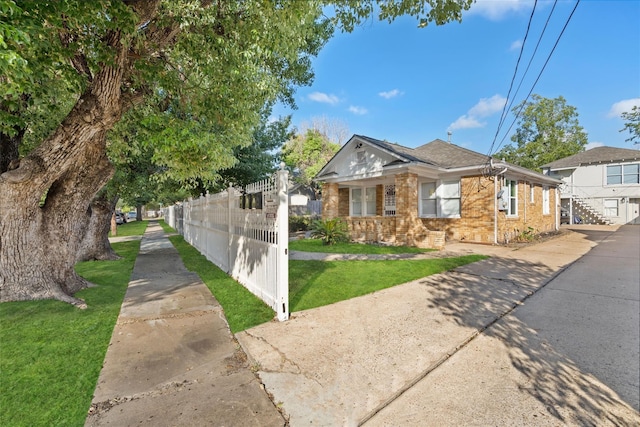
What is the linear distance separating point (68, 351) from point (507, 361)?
4712 millimetres

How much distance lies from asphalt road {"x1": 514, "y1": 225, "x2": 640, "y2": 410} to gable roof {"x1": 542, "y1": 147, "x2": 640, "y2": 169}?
75.2ft

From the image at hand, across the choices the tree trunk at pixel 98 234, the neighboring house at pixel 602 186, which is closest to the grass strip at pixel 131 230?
the tree trunk at pixel 98 234

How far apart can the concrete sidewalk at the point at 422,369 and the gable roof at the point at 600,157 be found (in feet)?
90.4

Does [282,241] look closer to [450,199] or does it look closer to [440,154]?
[450,199]

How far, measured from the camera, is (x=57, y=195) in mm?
5156

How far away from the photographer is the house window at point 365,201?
15109mm

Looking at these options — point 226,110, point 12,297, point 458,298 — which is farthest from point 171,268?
point 458,298

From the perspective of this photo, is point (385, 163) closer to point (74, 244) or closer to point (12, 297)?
point (74, 244)

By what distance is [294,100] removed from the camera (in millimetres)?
11812

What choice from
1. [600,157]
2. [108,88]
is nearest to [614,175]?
[600,157]

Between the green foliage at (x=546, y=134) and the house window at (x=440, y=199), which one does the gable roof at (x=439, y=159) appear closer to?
the house window at (x=440, y=199)

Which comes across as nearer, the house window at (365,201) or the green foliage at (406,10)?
the green foliage at (406,10)

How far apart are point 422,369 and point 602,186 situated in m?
30.9

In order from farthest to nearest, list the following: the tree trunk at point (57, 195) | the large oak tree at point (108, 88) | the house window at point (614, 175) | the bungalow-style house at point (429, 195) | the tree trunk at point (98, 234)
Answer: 1. the house window at point (614, 175)
2. the bungalow-style house at point (429, 195)
3. the tree trunk at point (98, 234)
4. the tree trunk at point (57, 195)
5. the large oak tree at point (108, 88)
